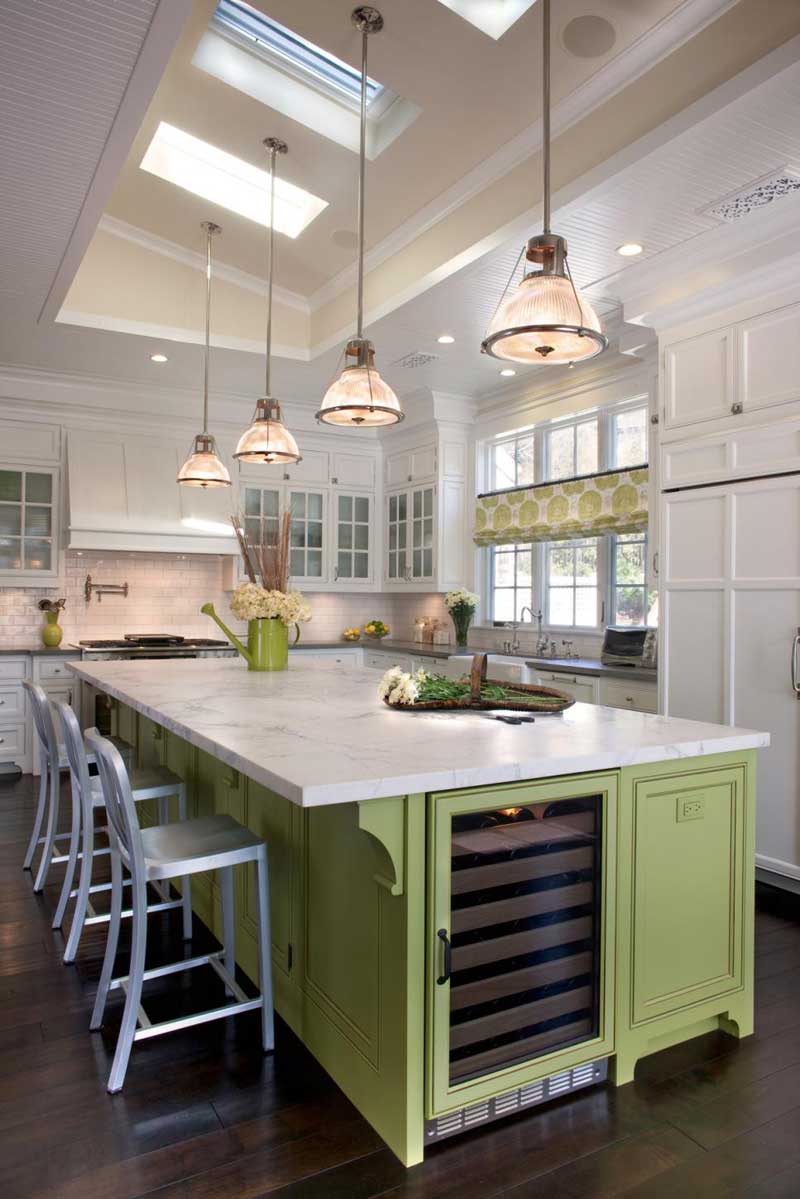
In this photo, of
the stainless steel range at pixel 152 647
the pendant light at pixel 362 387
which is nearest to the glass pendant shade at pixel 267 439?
the pendant light at pixel 362 387

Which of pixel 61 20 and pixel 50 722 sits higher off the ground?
pixel 61 20

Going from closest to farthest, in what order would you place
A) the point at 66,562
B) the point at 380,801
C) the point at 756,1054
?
the point at 380,801
the point at 756,1054
the point at 66,562

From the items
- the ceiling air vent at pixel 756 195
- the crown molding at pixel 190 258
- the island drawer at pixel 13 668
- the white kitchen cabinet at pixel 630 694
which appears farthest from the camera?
the island drawer at pixel 13 668

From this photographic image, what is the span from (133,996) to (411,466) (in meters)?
5.51

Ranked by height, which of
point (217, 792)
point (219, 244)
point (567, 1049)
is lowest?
point (567, 1049)

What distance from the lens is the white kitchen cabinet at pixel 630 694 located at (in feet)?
14.4

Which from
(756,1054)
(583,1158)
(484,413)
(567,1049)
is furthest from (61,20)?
(484,413)

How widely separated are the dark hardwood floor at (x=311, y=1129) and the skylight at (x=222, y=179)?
4159 millimetres

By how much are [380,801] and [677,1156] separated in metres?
1.11

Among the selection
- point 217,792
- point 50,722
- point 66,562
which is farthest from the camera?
point 66,562

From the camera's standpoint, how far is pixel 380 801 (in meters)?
1.76

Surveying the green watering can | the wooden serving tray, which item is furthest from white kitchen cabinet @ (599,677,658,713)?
the green watering can

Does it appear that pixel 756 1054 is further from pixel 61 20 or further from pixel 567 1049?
pixel 61 20

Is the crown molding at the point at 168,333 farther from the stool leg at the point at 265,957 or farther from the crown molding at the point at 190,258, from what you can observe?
the stool leg at the point at 265,957
